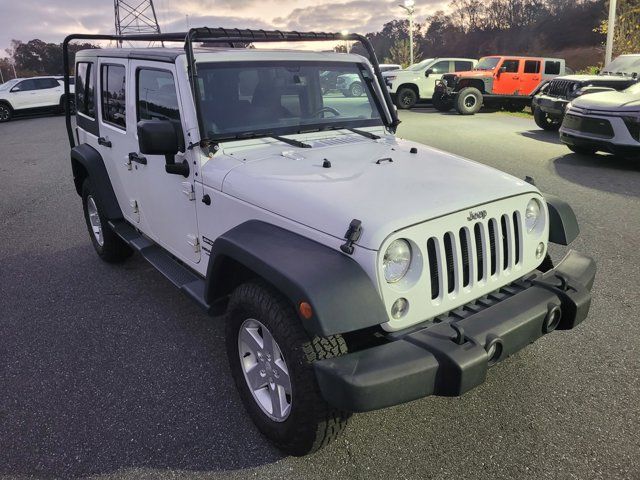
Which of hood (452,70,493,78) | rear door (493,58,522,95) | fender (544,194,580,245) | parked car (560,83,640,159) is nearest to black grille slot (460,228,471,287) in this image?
fender (544,194,580,245)

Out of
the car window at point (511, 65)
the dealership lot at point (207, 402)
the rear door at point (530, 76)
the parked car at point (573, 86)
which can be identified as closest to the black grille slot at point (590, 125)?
the parked car at point (573, 86)

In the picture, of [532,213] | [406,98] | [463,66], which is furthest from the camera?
[463,66]

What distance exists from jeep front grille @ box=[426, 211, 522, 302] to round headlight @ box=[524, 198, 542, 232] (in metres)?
0.17

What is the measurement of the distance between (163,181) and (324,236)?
5.42 ft

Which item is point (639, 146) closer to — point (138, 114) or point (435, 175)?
point (435, 175)

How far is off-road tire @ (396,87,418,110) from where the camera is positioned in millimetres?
19266

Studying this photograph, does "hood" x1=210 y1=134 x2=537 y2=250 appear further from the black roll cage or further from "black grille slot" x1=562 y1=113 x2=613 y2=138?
"black grille slot" x1=562 y1=113 x2=613 y2=138

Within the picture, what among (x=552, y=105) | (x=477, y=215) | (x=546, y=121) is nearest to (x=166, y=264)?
(x=477, y=215)

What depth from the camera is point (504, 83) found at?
17.1 metres

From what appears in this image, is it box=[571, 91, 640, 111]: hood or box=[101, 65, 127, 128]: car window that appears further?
box=[571, 91, 640, 111]: hood

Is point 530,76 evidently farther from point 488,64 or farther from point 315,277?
point 315,277

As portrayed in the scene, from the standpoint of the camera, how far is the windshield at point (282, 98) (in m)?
3.13

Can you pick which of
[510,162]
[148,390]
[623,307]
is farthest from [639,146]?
[148,390]

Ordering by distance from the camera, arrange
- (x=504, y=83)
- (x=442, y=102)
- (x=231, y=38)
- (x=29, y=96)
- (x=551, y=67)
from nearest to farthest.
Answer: (x=231, y=38), (x=504, y=83), (x=551, y=67), (x=442, y=102), (x=29, y=96)
